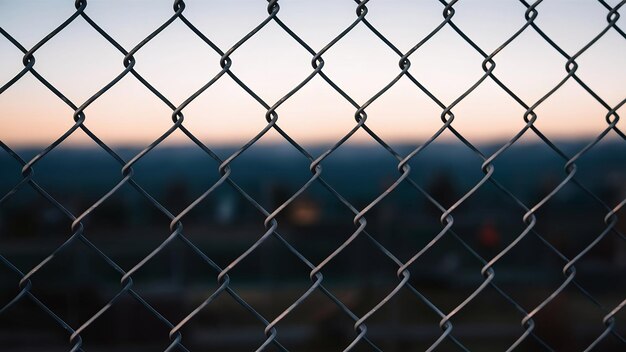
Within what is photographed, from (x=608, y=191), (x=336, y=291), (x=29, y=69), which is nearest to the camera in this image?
(x=29, y=69)

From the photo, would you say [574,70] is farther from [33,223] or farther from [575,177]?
[33,223]

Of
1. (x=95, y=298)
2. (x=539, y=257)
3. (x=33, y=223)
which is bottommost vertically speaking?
(x=539, y=257)

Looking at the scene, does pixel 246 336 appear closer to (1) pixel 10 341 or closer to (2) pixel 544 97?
(1) pixel 10 341

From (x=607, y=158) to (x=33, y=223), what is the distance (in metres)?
9.35

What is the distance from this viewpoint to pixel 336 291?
37.7 ft

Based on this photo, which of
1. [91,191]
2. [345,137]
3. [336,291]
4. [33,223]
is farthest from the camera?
[91,191]

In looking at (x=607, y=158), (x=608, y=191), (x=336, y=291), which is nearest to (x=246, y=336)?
(x=336, y=291)

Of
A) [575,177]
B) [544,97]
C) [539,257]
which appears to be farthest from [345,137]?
[539,257]

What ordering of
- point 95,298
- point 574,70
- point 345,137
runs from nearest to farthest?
point 345,137 → point 574,70 → point 95,298

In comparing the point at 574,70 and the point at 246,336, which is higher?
the point at 246,336

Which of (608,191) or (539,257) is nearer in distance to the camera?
(608,191)

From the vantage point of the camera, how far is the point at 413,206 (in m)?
9.68

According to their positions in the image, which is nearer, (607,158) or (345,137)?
(345,137)

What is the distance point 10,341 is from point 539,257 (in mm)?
7835
